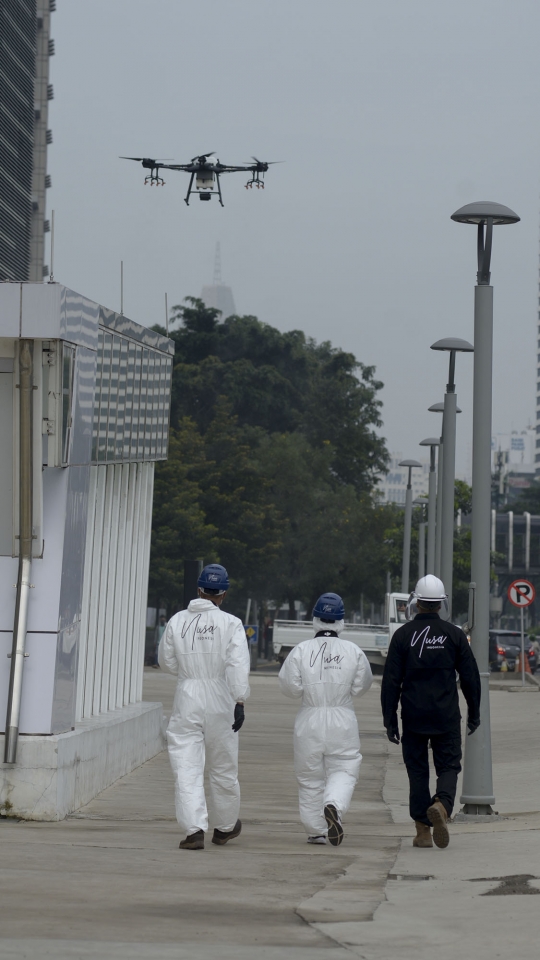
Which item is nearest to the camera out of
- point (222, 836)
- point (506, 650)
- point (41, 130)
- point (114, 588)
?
point (222, 836)

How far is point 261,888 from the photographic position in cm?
802

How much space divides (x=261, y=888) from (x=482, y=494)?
5250mm

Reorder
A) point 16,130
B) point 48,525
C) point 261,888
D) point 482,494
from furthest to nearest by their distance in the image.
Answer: point 16,130 < point 482,494 < point 48,525 < point 261,888

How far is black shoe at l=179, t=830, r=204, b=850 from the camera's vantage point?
959 cm

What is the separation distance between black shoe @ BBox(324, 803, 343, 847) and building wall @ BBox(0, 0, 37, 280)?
63.4m

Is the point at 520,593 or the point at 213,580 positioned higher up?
the point at 520,593

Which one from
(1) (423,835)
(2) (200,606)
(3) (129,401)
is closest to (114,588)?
(3) (129,401)

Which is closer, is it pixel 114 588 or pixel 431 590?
pixel 431 590

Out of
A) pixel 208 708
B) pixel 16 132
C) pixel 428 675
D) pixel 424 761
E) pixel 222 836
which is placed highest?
pixel 16 132

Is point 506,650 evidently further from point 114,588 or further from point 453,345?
point 114,588

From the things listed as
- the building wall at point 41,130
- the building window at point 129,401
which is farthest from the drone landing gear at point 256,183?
the building wall at point 41,130

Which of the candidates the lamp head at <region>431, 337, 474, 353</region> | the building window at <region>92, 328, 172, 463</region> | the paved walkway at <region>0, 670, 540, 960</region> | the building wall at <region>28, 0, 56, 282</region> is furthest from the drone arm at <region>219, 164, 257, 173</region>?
the building wall at <region>28, 0, 56, 282</region>

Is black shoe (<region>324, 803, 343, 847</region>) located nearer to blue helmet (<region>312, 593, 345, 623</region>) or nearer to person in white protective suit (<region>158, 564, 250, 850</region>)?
person in white protective suit (<region>158, 564, 250, 850</region>)

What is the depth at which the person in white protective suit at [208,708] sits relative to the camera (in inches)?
383
